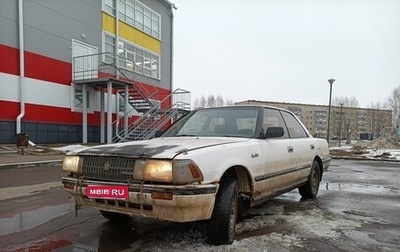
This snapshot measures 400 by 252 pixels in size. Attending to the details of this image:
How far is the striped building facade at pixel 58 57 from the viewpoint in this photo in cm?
1465

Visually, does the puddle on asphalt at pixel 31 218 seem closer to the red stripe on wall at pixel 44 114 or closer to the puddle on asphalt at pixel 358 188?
the puddle on asphalt at pixel 358 188

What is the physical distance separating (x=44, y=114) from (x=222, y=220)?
49.5 ft

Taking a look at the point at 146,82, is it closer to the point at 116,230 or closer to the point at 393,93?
the point at 116,230

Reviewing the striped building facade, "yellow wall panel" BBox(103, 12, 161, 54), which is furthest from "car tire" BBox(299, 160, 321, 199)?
"yellow wall panel" BBox(103, 12, 161, 54)

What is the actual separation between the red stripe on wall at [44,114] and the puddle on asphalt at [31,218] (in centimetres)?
1102

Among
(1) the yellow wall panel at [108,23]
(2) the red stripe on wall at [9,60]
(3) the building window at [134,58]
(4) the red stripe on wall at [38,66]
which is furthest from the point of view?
(3) the building window at [134,58]

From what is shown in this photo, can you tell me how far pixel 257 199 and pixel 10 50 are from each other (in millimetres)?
14302

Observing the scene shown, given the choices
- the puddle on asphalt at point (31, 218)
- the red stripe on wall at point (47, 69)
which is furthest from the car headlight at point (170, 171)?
the red stripe on wall at point (47, 69)

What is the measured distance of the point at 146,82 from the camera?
23.8 m

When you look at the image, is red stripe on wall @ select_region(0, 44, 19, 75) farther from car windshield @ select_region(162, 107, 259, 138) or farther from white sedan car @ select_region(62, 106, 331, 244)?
white sedan car @ select_region(62, 106, 331, 244)

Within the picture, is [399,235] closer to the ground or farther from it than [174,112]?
closer to the ground

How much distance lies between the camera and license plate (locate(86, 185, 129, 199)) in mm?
3223

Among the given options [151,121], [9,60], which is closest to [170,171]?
[9,60]

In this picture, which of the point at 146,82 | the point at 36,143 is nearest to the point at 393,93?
the point at 146,82
